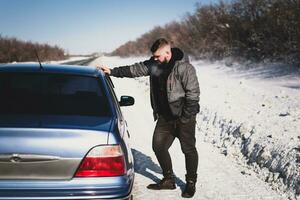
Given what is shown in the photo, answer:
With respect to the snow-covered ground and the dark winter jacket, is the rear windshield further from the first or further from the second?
the snow-covered ground

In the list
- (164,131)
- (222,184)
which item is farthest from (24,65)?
(222,184)

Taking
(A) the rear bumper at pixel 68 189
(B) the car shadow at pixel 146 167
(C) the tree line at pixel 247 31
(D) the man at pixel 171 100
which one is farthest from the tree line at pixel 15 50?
(A) the rear bumper at pixel 68 189

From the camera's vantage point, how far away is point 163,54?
4715 mm

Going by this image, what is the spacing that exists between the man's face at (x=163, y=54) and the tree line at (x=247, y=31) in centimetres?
1273

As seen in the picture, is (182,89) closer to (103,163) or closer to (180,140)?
(180,140)

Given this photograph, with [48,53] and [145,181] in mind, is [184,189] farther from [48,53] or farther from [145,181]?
[48,53]

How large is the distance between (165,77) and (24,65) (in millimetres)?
1495

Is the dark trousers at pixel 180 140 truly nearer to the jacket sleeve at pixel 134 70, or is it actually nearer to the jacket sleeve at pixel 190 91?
the jacket sleeve at pixel 190 91

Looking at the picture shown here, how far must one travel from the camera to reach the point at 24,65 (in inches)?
172

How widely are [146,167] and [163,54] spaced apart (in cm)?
216

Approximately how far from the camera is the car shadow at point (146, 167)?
221 inches

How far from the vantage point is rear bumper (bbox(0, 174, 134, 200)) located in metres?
2.92

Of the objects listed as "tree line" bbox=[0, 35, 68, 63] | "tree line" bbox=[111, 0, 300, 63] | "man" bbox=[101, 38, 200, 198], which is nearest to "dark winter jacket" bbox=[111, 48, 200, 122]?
"man" bbox=[101, 38, 200, 198]


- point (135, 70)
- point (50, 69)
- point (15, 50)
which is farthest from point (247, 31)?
point (15, 50)
